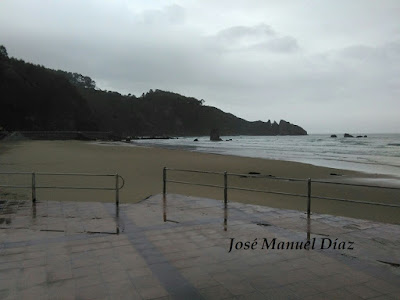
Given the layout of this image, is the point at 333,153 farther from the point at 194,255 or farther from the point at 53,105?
the point at 53,105

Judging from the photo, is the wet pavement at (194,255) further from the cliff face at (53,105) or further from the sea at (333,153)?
the cliff face at (53,105)

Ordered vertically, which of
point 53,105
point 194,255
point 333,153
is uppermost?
point 53,105

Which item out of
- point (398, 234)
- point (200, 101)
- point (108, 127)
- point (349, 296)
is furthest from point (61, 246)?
point (200, 101)

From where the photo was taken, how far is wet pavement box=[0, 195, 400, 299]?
3568 millimetres

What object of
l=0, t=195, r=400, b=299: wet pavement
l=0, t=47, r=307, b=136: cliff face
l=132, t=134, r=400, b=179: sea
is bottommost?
l=132, t=134, r=400, b=179: sea

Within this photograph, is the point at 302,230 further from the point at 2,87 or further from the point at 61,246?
the point at 2,87

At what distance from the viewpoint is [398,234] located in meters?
5.54

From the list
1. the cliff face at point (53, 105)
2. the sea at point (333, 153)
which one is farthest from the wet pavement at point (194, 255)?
the cliff face at point (53, 105)

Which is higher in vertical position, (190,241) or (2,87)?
(2,87)

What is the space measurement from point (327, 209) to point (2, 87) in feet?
256

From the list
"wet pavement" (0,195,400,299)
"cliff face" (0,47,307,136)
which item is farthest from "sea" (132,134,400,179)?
"cliff face" (0,47,307,136)

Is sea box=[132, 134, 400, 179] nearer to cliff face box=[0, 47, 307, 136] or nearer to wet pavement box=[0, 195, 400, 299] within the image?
wet pavement box=[0, 195, 400, 299]

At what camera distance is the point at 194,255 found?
4574 mm

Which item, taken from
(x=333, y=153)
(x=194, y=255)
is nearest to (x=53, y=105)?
(x=333, y=153)
